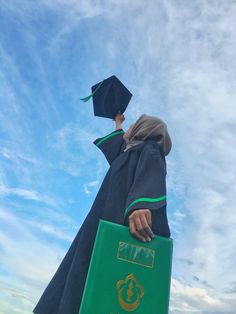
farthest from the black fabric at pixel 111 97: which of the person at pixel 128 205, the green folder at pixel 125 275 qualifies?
the green folder at pixel 125 275

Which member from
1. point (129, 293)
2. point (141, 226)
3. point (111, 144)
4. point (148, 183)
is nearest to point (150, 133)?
point (111, 144)

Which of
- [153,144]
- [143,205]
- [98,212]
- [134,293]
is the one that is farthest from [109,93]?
[134,293]

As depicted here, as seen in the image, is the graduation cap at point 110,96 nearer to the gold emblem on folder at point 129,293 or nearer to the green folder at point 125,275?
the green folder at point 125,275

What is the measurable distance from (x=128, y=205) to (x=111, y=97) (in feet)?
7.03

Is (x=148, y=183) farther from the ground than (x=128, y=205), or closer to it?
farther from the ground

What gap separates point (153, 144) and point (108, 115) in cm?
128

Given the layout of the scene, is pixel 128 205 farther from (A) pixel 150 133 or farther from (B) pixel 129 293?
(A) pixel 150 133

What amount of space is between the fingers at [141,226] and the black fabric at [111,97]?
2.21 m

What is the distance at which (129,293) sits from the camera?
7.60 feet

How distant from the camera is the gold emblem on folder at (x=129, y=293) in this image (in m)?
2.30

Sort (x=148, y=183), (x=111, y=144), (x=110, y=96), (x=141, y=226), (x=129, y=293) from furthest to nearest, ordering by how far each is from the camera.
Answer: (x=110, y=96)
(x=111, y=144)
(x=148, y=183)
(x=141, y=226)
(x=129, y=293)

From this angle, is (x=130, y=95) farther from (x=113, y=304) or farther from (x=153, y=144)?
(x=113, y=304)

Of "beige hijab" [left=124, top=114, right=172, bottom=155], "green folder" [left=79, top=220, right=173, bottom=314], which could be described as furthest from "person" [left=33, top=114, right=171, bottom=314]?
"green folder" [left=79, top=220, right=173, bottom=314]

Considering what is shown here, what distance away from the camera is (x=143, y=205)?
2.73 metres
